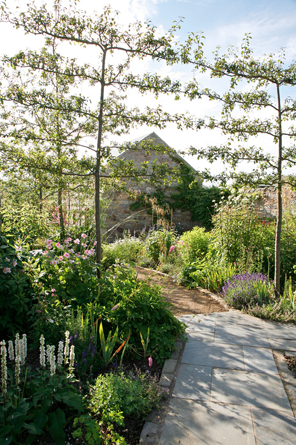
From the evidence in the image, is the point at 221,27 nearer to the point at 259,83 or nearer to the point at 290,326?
the point at 259,83

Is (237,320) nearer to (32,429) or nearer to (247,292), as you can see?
(247,292)

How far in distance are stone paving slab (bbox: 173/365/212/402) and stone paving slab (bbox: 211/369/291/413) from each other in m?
0.05

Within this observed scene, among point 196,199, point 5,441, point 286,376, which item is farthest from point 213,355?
point 196,199

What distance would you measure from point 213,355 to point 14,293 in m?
1.99

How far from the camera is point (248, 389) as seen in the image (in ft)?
8.26

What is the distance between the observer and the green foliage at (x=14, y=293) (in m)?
2.82

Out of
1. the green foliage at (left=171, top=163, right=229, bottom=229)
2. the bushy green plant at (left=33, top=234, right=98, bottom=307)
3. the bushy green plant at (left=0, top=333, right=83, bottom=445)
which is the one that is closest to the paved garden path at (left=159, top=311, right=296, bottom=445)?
the bushy green plant at (left=0, top=333, right=83, bottom=445)

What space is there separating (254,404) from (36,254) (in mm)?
2502

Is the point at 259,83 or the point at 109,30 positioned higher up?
the point at 109,30

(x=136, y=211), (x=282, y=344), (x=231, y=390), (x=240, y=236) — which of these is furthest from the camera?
(x=136, y=211)

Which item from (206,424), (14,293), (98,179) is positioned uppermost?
(98,179)

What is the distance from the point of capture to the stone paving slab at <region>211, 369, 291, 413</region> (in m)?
2.37

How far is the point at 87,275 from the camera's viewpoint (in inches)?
130

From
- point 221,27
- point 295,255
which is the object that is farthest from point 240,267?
point 221,27
